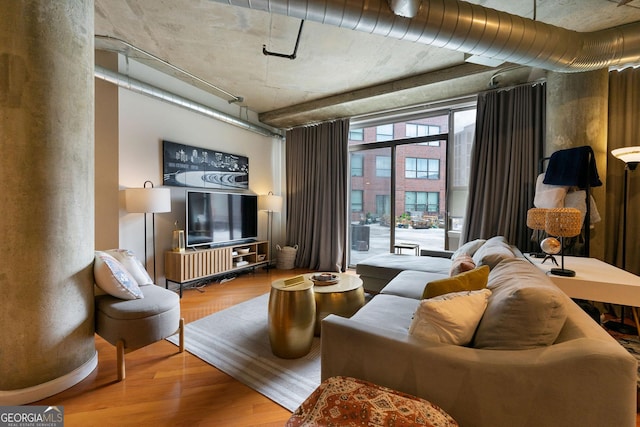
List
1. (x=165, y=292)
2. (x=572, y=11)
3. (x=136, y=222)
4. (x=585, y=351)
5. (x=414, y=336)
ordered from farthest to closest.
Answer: (x=136, y=222) < (x=572, y=11) < (x=165, y=292) < (x=414, y=336) < (x=585, y=351)

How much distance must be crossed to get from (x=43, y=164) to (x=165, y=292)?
1130mm

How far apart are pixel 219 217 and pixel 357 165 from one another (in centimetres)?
255

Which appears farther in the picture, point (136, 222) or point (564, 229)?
point (136, 222)

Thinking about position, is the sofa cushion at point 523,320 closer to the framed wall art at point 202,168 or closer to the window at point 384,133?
the framed wall art at point 202,168

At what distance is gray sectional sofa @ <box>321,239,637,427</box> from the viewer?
87 cm

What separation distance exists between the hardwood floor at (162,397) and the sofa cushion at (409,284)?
3.99 ft

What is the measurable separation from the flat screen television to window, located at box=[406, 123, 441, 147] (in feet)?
9.04

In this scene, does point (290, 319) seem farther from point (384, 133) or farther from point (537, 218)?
point (384, 133)

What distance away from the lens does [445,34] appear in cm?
199

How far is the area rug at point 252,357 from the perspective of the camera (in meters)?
1.71

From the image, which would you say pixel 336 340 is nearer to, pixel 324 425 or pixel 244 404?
pixel 324 425

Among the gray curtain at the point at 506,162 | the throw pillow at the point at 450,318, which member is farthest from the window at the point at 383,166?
the throw pillow at the point at 450,318

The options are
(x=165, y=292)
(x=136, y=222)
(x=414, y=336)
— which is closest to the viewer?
(x=414, y=336)

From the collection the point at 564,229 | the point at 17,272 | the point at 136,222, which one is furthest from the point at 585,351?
the point at 136,222
